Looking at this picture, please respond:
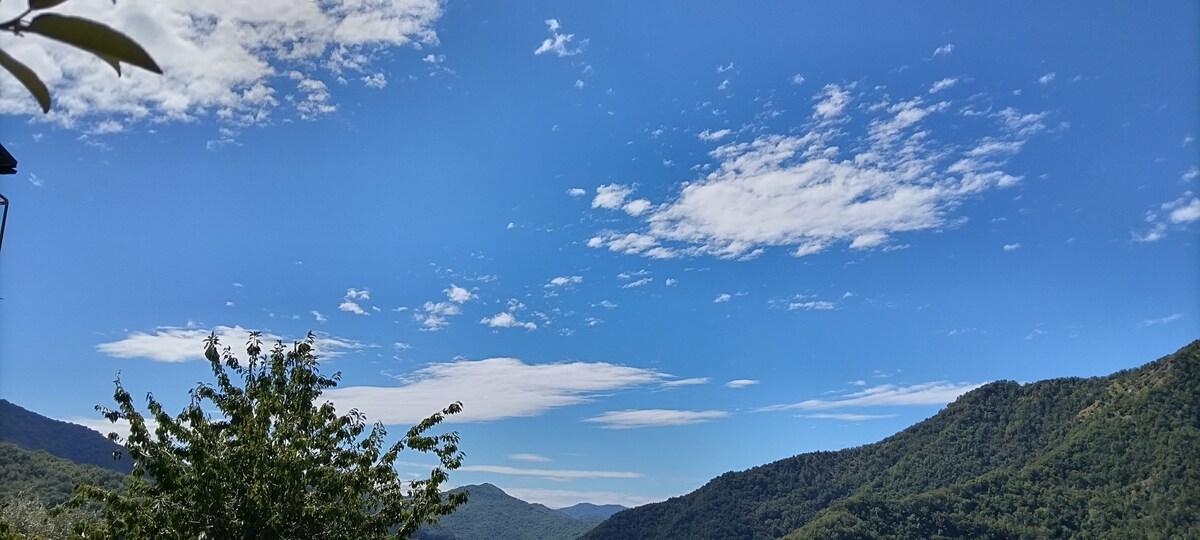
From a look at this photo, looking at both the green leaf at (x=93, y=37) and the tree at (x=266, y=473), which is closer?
the green leaf at (x=93, y=37)

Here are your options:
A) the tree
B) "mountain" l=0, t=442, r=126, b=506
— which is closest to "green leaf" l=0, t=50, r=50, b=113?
the tree

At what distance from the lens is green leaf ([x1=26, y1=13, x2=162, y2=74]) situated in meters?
1.36

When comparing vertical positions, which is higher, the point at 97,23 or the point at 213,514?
the point at 97,23

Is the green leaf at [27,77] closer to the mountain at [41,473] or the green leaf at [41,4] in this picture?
the green leaf at [41,4]

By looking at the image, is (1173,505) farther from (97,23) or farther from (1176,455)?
(97,23)

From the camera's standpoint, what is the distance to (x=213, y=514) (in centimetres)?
802

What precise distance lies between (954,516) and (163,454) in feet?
620

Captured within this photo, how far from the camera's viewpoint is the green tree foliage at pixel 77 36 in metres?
1.35

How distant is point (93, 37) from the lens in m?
1.38

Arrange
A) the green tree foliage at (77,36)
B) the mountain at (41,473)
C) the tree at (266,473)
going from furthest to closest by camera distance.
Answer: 1. the mountain at (41,473)
2. the tree at (266,473)
3. the green tree foliage at (77,36)

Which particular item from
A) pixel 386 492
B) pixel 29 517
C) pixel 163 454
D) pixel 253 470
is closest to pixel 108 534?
pixel 163 454

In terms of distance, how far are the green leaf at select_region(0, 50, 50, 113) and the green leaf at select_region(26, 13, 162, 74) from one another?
3.7 inches

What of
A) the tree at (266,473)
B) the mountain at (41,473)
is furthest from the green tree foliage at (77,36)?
the mountain at (41,473)

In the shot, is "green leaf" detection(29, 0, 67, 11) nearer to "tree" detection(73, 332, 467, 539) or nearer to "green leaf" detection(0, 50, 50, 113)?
"green leaf" detection(0, 50, 50, 113)
